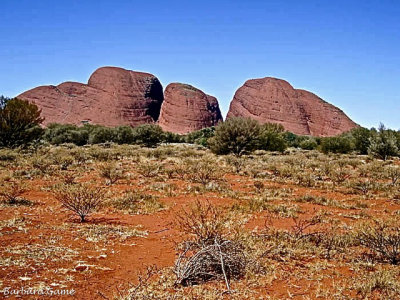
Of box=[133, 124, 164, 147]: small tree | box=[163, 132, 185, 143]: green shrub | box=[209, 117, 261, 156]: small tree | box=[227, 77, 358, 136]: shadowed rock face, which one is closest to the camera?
box=[209, 117, 261, 156]: small tree

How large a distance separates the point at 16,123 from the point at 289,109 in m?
64.2

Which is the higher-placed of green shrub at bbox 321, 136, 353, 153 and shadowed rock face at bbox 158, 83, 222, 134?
shadowed rock face at bbox 158, 83, 222, 134

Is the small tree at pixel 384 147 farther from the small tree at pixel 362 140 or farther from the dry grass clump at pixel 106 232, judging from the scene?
the dry grass clump at pixel 106 232

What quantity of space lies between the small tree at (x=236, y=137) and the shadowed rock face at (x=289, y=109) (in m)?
53.2

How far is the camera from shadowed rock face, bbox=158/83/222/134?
7738 centimetres

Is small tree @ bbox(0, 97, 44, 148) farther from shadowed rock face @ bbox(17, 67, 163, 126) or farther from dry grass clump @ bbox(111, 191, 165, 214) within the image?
shadowed rock face @ bbox(17, 67, 163, 126)

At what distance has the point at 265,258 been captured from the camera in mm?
4555

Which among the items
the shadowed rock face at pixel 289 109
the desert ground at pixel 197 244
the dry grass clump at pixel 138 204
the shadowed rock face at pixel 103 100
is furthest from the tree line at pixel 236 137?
the shadowed rock face at pixel 103 100

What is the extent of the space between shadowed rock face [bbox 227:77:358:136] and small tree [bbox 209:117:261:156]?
53.2 metres

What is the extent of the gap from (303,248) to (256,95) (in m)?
77.0

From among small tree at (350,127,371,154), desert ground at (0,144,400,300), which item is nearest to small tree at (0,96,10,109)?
desert ground at (0,144,400,300)

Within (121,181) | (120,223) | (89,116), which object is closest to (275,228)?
(120,223)

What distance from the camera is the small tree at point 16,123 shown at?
22.9m

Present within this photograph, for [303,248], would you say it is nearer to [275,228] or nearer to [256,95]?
[275,228]
